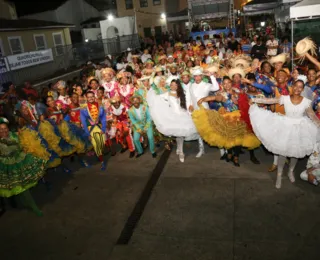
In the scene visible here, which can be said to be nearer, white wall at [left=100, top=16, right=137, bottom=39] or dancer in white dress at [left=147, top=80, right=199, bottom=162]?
dancer in white dress at [left=147, top=80, right=199, bottom=162]

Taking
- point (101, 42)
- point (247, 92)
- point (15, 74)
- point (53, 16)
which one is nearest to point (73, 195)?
point (247, 92)

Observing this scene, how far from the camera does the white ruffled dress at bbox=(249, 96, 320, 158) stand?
482cm

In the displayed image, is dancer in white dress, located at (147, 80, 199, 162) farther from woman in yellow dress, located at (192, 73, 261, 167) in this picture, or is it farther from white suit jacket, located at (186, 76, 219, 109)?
woman in yellow dress, located at (192, 73, 261, 167)

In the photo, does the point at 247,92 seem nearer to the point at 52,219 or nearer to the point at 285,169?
the point at 285,169

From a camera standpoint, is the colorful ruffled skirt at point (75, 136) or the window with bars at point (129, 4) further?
the window with bars at point (129, 4)

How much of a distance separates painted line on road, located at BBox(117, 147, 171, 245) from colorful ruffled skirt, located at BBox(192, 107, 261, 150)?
1325 mm

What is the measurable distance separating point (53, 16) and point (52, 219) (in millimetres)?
28092

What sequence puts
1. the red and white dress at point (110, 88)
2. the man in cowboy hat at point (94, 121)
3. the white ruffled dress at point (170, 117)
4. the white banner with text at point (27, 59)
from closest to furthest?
1. the white ruffled dress at point (170, 117)
2. the man in cowboy hat at point (94, 121)
3. the red and white dress at point (110, 88)
4. the white banner with text at point (27, 59)

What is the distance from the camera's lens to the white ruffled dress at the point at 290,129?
4.82 meters

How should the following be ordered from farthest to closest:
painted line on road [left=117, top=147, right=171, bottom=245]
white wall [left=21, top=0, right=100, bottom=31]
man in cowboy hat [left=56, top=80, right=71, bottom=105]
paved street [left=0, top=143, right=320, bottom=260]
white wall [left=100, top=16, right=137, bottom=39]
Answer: white wall [left=21, top=0, right=100, bottom=31], white wall [left=100, top=16, right=137, bottom=39], man in cowboy hat [left=56, top=80, right=71, bottom=105], painted line on road [left=117, top=147, right=171, bottom=245], paved street [left=0, top=143, right=320, bottom=260]

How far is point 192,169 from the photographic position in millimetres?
6297

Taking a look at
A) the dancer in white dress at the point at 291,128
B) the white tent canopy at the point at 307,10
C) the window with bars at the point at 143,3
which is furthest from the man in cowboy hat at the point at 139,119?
the window with bars at the point at 143,3

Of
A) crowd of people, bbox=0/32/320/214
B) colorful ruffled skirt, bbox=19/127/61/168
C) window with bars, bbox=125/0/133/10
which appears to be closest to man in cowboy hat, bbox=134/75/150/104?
crowd of people, bbox=0/32/320/214

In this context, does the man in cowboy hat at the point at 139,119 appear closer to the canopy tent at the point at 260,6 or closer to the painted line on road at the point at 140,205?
the painted line on road at the point at 140,205
